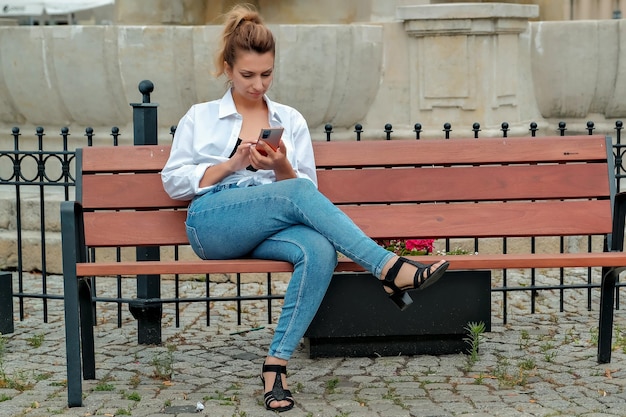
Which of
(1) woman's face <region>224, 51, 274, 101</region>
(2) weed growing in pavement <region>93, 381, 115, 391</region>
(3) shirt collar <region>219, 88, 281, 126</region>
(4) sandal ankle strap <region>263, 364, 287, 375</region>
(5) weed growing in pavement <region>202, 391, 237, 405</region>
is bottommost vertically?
(5) weed growing in pavement <region>202, 391, 237, 405</region>

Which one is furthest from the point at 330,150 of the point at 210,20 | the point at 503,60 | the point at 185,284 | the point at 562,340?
the point at 210,20

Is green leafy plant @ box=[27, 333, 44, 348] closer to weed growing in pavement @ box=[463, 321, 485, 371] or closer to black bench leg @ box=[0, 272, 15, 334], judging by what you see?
black bench leg @ box=[0, 272, 15, 334]

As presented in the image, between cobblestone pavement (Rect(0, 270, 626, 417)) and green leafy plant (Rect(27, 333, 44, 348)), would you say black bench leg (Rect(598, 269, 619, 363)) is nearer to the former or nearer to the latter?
cobblestone pavement (Rect(0, 270, 626, 417))

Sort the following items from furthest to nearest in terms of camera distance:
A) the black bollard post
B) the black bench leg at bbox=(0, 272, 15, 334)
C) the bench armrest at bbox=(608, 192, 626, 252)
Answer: the black bench leg at bbox=(0, 272, 15, 334)
the black bollard post
the bench armrest at bbox=(608, 192, 626, 252)

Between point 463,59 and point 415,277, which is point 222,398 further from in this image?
point 463,59

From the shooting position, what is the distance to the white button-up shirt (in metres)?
5.13

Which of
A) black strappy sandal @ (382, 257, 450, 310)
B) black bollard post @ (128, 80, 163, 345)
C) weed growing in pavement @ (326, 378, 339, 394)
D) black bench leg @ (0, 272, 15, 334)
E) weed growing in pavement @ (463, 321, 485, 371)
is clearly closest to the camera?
black strappy sandal @ (382, 257, 450, 310)

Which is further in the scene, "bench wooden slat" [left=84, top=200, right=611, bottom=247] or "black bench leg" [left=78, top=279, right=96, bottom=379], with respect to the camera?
"bench wooden slat" [left=84, top=200, right=611, bottom=247]

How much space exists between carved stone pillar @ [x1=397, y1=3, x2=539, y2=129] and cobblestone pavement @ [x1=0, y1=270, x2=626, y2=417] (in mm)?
2203

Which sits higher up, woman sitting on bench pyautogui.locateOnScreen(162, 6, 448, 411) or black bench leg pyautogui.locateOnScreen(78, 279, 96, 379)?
woman sitting on bench pyautogui.locateOnScreen(162, 6, 448, 411)

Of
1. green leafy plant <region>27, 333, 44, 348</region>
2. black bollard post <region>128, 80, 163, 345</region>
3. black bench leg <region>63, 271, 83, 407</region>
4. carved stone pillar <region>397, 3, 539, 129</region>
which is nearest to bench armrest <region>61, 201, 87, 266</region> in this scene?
black bench leg <region>63, 271, 83, 407</region>

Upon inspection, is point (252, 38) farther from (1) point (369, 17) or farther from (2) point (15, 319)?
(1) point (369, 17)

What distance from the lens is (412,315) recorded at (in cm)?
564

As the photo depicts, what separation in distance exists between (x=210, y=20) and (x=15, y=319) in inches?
145
